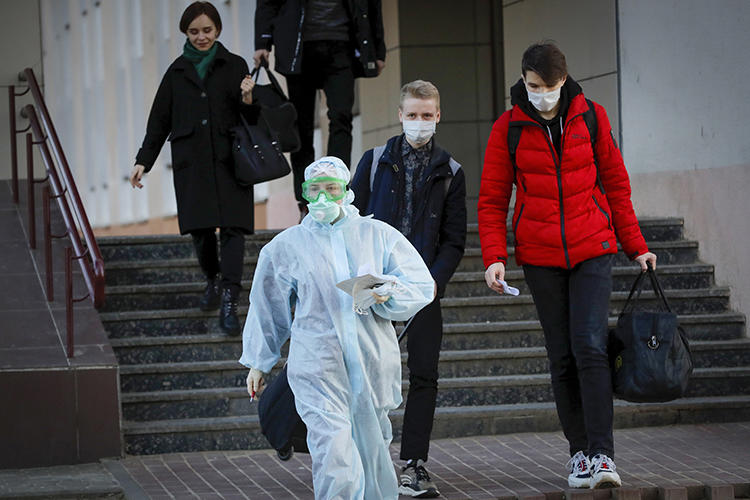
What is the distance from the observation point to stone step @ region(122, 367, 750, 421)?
29.5 feet

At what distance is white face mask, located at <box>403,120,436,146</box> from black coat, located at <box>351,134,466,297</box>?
0.42ft

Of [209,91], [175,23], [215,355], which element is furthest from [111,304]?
[175,23]

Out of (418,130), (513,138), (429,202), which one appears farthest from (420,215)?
(513,138)

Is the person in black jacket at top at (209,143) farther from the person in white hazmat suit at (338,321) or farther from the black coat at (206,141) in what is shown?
the person in white hazmat suit at (338,321)

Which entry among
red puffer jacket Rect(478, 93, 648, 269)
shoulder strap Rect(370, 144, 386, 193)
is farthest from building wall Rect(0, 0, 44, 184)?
red puffer jacket Rect(478, 93, 648, 269)

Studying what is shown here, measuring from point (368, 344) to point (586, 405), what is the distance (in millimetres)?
1397

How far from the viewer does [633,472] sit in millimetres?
7559

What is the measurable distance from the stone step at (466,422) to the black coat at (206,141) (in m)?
1.31

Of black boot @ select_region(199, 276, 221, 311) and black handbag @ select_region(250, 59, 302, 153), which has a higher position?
black handbag @ select_region(250, 59, 302, 153)

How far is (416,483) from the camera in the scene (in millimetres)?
7055

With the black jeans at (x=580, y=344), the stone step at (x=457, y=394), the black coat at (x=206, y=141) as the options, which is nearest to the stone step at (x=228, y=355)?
the stone step at (x=457, y=394)

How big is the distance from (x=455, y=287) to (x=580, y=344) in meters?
3.40

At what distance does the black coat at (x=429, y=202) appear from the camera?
7.14 meters

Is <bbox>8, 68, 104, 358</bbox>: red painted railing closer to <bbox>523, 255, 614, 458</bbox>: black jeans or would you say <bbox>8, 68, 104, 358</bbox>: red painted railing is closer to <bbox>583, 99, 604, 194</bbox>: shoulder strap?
<bbox>523, 255, 614, 458</bbox>: black jeans
